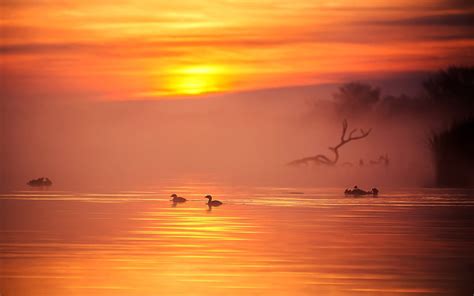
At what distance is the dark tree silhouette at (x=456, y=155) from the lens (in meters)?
21.3

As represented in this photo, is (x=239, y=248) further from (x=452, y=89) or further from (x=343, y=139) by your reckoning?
(x=343, y=139)

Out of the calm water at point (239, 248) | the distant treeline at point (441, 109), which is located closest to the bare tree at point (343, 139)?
the distant treeline at point (441, 109)

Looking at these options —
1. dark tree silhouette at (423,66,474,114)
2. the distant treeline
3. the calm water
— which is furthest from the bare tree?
the calm water

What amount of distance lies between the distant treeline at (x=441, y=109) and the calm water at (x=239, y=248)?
573 cm

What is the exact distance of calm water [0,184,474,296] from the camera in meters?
8.08

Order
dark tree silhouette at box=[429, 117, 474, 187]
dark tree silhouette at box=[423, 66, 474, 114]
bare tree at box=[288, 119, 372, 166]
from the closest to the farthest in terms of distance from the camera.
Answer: dark tree silhouette at box=[429, 117, 474, 187]
dark tree silhouette at box=[423, 66, 474, 114]
bare tree at box=[288, 119, 372, 166]

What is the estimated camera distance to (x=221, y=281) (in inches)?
322

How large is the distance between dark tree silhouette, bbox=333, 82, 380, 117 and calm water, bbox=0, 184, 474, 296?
1147 cm

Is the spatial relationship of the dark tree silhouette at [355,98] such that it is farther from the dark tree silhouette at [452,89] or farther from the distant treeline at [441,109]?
the dark tree silhouette at [452,89]

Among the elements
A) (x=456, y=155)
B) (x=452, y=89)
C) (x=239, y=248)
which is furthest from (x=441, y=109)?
(x=239, y=248)

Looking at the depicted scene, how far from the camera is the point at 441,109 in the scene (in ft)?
79.9

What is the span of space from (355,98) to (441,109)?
→ 3.59m

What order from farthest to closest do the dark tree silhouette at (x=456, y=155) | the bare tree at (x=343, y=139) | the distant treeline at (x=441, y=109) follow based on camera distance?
the bare tree at (x=343, y=139) < the distant treeline at (x=441, y=109) < the dark tree silhouette at (x=456, y=155)

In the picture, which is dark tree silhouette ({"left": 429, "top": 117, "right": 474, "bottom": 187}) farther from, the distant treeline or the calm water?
the calm water
